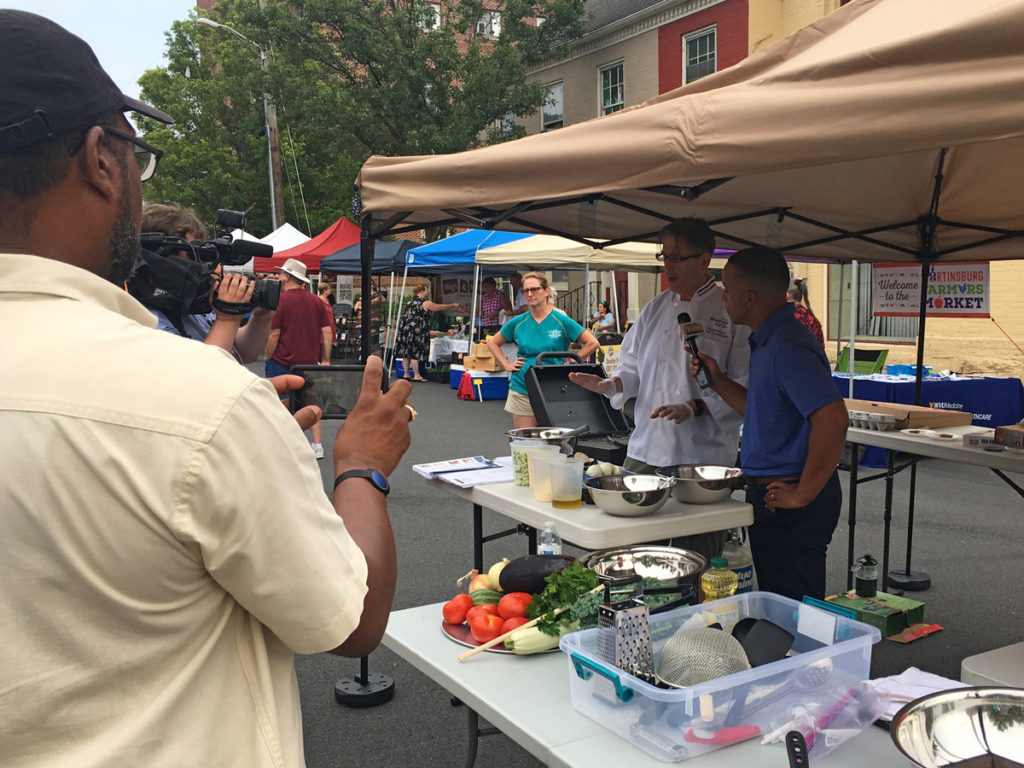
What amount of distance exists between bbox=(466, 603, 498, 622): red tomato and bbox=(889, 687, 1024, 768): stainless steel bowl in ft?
3.78

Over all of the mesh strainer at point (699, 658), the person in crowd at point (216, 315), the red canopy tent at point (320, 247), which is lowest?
the mesh strainer at point (699, 658)

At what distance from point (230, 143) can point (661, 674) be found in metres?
36.6

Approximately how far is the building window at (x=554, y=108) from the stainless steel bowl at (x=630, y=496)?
2361 centimetres

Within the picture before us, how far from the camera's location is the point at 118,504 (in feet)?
2.98

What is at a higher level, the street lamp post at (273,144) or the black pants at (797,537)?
the street lamp post at (273,144)

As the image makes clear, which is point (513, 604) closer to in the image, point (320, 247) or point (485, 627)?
point (485, 627)

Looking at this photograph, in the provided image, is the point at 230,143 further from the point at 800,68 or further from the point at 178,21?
the point at 800,68

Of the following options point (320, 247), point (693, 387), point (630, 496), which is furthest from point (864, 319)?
point (630, 496)

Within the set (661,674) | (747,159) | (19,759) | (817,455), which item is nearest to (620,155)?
(747,159)

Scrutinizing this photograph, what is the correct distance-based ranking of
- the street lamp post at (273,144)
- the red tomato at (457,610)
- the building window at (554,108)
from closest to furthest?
1. the red tomato at (457,610)
2. the street lamp post at (273,144)
3. the building window at (554,108)

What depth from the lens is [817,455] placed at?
307cm

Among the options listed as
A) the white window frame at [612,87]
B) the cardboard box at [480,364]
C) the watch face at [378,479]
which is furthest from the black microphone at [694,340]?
the white window frame at [612,87]

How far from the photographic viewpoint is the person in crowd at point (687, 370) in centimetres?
382

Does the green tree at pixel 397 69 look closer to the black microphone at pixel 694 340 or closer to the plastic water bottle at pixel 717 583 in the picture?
the black microphone at pixel 694 340
